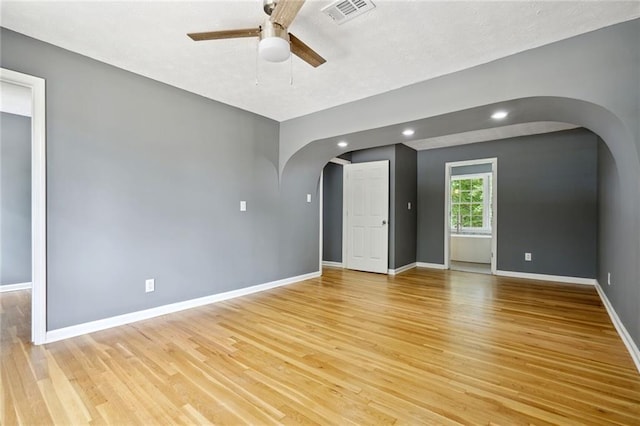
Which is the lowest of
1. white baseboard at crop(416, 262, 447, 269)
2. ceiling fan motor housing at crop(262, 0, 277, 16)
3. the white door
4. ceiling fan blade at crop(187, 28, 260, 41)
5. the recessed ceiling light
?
white baseboard at crop(416, 262, 447, 269)

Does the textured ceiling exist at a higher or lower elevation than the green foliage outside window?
higher

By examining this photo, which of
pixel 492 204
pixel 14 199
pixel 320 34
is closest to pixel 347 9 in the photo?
pixel 320 34

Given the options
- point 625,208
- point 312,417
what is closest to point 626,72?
point 625,208

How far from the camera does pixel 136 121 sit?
122 inches

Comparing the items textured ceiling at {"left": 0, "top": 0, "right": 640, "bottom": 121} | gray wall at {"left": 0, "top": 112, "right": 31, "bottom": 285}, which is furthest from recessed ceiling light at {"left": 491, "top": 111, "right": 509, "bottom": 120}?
gray wall at {"left": 0, "top": 112, "right": 31, "bottom": 285}

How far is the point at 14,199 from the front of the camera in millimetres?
4383

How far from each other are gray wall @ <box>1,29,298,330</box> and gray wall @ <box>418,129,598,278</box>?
14.5 feet

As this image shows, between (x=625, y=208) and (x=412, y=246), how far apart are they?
3.80 metres

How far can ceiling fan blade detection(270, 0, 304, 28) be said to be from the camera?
164cm

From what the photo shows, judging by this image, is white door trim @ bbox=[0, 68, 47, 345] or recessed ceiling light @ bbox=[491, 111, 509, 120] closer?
white door trim @ bbox=[0, 68, 47, 345]

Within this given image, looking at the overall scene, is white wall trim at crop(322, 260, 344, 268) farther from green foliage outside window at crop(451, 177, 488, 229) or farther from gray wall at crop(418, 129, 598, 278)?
green foliage outside window at crop(451, 177, 488, 229)

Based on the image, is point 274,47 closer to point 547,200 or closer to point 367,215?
point 367,215

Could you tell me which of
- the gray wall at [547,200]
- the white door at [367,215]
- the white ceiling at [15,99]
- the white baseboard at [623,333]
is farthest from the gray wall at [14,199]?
the gray wall at [547,200]

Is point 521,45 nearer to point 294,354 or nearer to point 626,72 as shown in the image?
point 626,72
